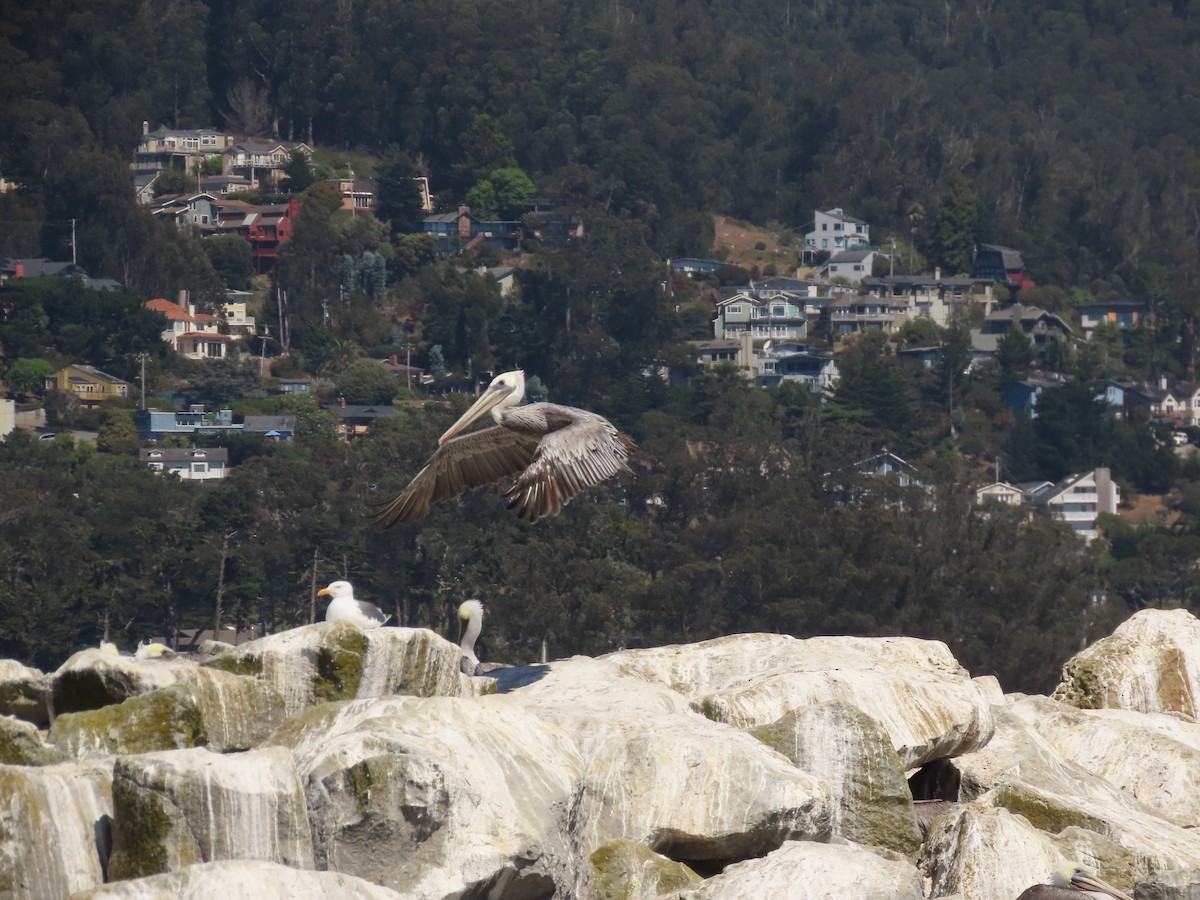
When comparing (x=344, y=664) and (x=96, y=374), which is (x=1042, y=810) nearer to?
(x=344, y=664)

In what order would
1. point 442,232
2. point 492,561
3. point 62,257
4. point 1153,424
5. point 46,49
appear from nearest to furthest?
1. point 492,561
2. point 1153,424
3. point 62,257
4. point 442,232
5. point 46,49

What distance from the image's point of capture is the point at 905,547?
2093 inches

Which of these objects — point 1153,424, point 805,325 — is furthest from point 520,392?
point 805,325

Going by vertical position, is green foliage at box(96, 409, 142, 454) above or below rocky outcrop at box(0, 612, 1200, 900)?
below

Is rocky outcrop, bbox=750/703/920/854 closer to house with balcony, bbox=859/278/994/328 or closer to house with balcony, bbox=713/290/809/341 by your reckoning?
house with balcony, bbox=713/290/809/341

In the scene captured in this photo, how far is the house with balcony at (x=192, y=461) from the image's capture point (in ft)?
247

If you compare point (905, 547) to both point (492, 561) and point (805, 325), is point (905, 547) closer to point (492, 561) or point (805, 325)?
point (492, 561)

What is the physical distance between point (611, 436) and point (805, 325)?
93.1 metres

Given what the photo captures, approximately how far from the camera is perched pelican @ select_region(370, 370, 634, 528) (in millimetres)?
12953

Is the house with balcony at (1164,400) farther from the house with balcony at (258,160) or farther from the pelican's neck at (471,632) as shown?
the pelican's neck at (471,632)

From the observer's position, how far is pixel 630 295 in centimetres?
9106

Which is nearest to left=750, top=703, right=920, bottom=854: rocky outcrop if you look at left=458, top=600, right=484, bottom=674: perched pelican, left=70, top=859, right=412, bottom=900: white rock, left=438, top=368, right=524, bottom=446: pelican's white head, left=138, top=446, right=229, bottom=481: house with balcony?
left=458, top=600, right=484, bottom=674: perched pelican

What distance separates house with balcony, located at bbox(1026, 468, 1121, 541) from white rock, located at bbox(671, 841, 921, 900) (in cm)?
7129

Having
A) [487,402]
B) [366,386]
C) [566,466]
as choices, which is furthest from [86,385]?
[566,466]
